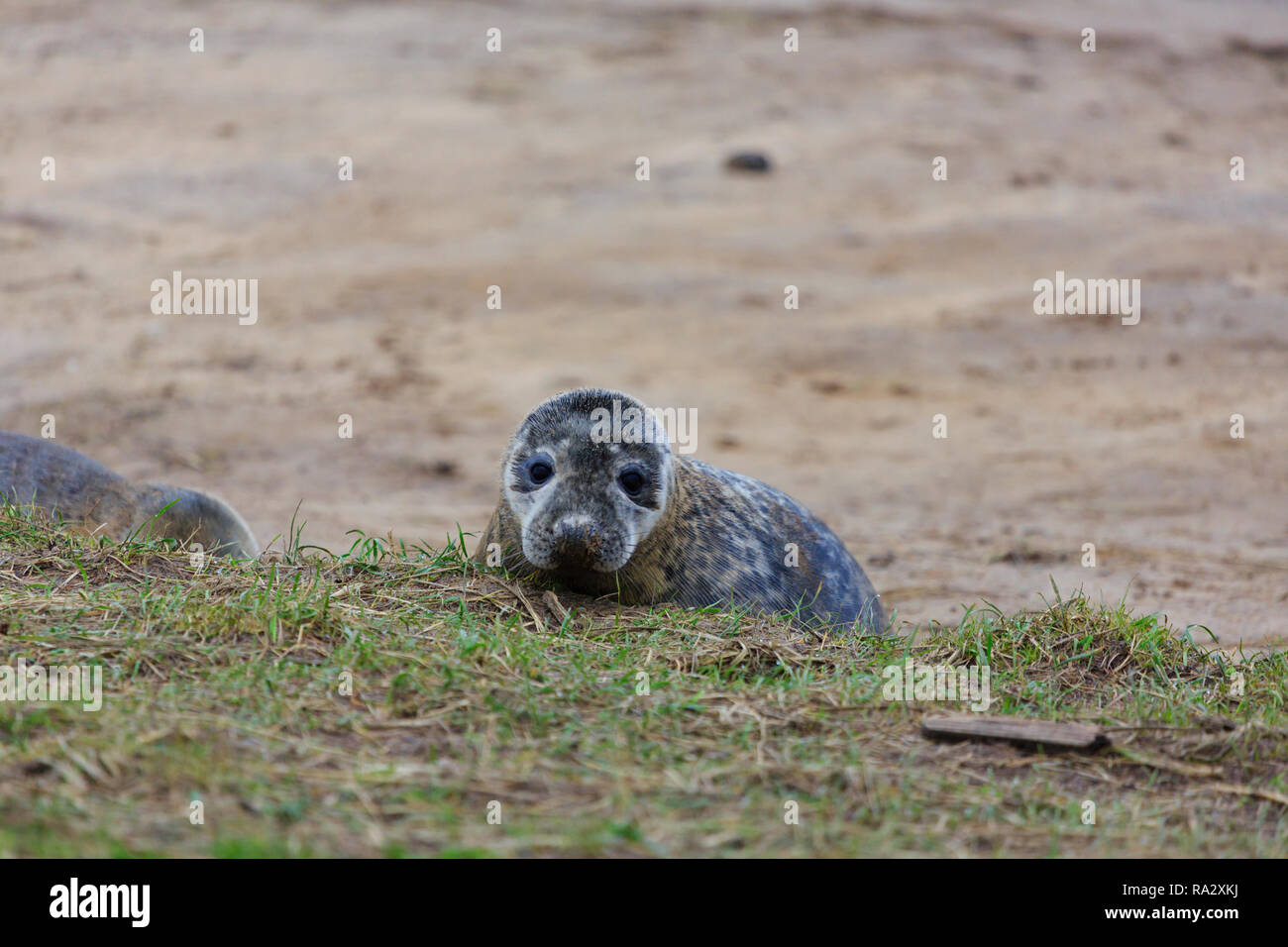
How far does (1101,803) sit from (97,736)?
2456 mm

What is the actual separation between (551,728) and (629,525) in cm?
145

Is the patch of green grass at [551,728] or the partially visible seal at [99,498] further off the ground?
Result: the partially visible seal at [99,498]

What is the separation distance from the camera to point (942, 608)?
22.1ft

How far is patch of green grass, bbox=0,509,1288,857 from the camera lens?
3.08m

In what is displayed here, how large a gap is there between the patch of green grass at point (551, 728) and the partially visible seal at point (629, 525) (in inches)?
9.4

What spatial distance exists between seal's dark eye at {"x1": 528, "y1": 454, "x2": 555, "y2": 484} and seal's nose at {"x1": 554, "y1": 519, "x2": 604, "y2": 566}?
0.34 metres

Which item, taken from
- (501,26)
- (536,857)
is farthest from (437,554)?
(501,26)

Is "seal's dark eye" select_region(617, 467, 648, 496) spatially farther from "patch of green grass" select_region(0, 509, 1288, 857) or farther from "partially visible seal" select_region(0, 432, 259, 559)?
"partially visible seal" select_region(0, 432, 259, 559)

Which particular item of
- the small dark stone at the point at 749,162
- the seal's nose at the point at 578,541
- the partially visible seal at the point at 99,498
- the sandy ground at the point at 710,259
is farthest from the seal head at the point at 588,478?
the small dark stone at the point at 749,162

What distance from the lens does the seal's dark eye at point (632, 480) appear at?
201 inches

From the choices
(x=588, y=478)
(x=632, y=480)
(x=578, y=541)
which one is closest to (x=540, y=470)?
(x=588, y=478)

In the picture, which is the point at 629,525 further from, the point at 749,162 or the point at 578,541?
the point at 749,162

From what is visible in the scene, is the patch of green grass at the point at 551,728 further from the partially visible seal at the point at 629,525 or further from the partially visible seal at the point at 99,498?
the partially visible seal at the point at 99,498
